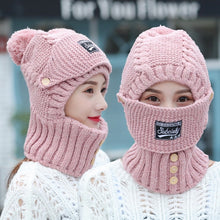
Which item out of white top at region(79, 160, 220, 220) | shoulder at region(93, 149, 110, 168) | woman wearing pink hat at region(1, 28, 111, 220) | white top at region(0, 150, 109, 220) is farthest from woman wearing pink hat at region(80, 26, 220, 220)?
shoulder at region(93, 149, 110, 168)

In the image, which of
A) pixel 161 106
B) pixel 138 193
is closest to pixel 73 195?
pixel 138 193

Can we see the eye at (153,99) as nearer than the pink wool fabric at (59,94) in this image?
Yes

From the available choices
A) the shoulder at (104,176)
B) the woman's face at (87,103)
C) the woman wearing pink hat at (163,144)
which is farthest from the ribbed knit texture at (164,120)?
the woman's face at (87,103)

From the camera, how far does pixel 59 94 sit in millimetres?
2613

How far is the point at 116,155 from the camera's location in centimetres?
691

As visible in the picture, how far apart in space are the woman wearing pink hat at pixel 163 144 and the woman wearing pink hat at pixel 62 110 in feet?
1.69

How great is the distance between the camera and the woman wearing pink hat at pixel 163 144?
2.00 metres

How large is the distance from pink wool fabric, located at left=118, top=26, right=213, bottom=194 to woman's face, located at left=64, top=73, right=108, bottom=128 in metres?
0.57

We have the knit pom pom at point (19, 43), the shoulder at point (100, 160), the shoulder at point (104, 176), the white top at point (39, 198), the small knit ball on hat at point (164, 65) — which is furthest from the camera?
the shoulder at point (100, 160)

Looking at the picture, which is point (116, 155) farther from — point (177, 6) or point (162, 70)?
point (162, 70)

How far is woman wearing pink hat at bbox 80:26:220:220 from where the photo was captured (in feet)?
6.57

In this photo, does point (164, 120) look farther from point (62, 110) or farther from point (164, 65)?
point (62, 110)

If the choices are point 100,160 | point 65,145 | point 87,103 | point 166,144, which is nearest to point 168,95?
point 166,144

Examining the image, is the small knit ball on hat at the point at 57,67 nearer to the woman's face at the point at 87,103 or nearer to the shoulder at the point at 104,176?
the woman's face at the point at 87,103
